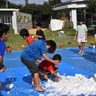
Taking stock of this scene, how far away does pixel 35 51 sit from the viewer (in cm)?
841

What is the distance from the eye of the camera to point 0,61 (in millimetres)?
6953

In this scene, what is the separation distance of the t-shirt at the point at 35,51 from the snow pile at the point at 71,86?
2.88 ft

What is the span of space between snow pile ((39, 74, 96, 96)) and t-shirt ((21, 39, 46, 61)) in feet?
2.88

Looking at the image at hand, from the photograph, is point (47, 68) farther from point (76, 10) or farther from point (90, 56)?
point (76, 10)

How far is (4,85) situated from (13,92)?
76 centimetres

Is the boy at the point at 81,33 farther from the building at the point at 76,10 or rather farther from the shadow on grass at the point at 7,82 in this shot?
the building at the point at 76,10

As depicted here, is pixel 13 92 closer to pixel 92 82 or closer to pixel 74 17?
pixel 92 82

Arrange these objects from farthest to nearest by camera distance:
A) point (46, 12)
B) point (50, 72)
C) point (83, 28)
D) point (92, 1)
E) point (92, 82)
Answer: point (46, 12) < point (92, 1) < point (83, 28) < point (50, 72) < point (92, 82)

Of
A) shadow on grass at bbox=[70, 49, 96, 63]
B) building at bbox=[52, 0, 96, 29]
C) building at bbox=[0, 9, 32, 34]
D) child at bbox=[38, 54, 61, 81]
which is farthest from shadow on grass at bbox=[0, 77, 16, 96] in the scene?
building at bbox=[52, 0, 96, 29]

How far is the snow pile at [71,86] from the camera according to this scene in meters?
8.25

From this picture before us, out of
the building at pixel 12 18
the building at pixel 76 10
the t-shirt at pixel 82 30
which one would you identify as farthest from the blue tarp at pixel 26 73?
the building at pixel 76 10

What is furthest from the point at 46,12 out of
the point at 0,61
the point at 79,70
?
the point at 0,61

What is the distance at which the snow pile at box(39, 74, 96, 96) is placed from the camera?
8.25 m

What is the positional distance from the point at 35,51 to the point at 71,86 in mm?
1253
